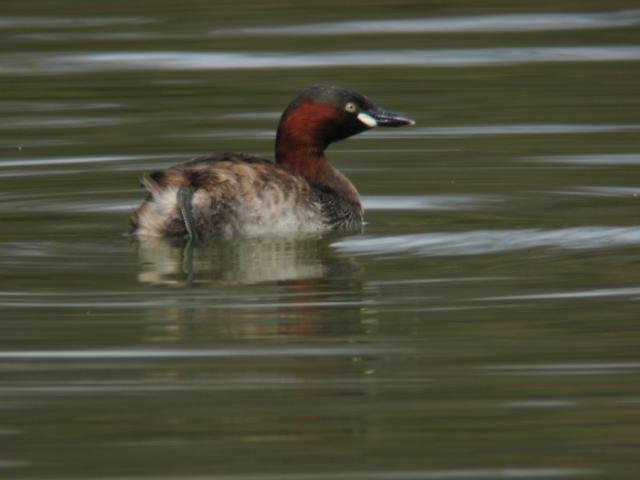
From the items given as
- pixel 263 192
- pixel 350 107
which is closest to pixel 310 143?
pixel 350 107

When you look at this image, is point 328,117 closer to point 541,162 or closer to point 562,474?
point 541,162

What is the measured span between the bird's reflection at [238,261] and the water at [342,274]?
31 millimetres

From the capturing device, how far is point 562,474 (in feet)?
18.3

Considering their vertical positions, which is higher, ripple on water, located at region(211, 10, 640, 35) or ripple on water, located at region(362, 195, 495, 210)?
ripple on water, located at region(211, 10, 640, 35)

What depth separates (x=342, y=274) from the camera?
29.2 ft

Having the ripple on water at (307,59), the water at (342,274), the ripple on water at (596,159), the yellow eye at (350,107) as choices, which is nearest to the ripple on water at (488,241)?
the water at (342,274)

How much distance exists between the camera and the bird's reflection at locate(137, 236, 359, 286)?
28.9 feet

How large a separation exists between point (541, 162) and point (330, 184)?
1.99 metres

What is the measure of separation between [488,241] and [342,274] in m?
0.98

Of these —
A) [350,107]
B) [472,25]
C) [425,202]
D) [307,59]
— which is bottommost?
[425,202]

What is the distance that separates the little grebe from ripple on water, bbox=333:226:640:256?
0.32 meters

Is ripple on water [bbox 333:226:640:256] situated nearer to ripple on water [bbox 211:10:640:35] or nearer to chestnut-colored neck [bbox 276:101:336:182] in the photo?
chestnut-colored neck [bbox 276:101:336:182]

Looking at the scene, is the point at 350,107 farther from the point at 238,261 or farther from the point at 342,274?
the point at 342,274

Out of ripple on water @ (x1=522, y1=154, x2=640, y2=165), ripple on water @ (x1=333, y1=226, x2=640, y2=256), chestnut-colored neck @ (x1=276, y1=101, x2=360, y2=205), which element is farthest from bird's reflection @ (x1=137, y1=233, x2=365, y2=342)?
ripple on water @ (x1=522, y1=154, x2=640, y2=165)
